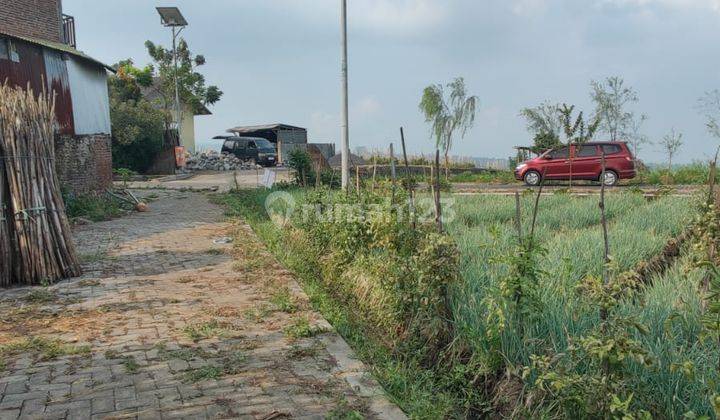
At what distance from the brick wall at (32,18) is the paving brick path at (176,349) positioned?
10.6 meters

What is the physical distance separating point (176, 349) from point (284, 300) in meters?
1.36

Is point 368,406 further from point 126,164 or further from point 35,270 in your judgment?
point 126,164

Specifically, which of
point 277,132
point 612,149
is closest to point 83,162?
point 612,149

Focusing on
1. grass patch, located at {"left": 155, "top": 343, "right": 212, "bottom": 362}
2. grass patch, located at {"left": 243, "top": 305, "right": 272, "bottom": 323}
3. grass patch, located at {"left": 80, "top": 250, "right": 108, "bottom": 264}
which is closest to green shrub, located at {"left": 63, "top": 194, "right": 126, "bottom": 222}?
grass patch, located at {"left": 80, "top": 250, "right": 108, "bottom": 264}

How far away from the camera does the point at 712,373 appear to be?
2.75 meters

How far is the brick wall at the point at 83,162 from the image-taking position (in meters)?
12.9

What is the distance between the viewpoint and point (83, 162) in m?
13.8

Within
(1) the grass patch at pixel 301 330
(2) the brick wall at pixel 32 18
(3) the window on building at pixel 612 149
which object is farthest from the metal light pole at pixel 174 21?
(1) the grass patch at pixel 301 330

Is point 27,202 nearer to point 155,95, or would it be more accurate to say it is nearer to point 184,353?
point 184,353

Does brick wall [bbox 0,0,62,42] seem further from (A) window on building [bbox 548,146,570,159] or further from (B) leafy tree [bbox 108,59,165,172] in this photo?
(A) window on building [bbox 548,146,570,159]

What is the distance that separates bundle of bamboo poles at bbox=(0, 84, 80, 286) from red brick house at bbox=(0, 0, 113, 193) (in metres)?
5.60

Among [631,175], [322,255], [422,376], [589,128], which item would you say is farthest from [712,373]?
[589,128]

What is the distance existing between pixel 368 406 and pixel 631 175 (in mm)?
17578

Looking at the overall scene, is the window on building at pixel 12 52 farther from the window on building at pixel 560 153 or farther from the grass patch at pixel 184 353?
the window on building at pixel 560 153
